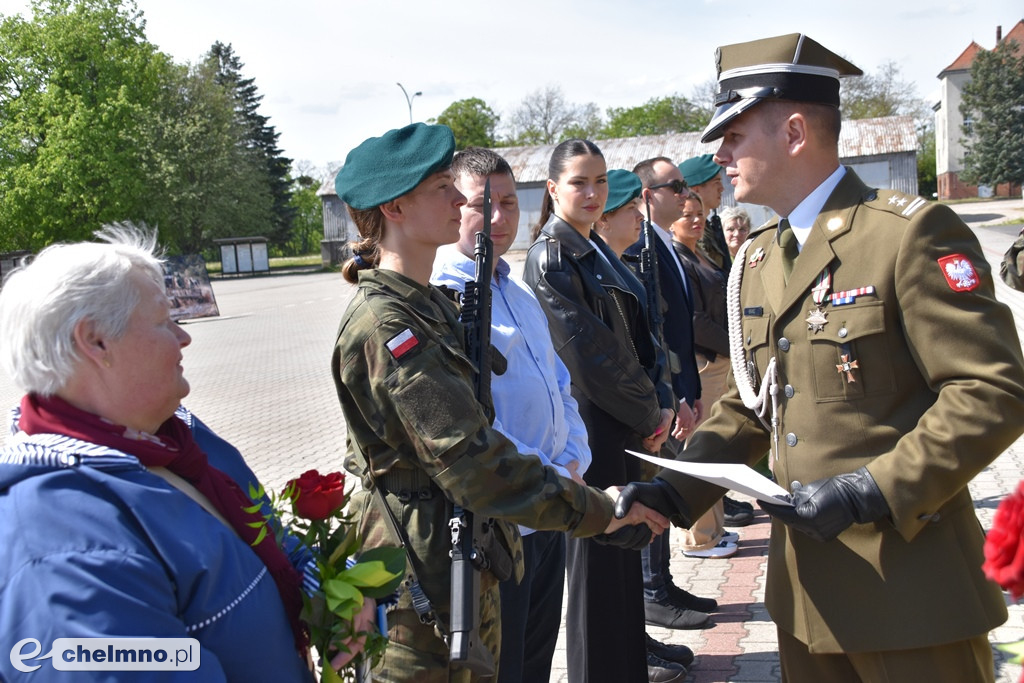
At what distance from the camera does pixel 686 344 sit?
18.0 ft

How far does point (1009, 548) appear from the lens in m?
1.26

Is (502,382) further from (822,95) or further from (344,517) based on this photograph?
(822,95)

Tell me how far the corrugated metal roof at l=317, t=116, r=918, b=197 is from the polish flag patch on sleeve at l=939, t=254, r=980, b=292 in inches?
1408

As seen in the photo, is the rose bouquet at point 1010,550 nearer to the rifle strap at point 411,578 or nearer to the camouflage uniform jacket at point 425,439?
the camouflage uniform jacket at point 425,439

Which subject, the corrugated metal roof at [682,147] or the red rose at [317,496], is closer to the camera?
the red rose at [317,496]

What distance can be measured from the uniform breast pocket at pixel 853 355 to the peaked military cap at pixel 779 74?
24.2 inches

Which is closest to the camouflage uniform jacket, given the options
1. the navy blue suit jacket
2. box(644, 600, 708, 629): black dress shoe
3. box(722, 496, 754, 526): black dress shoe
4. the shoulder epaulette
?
the shoulder epaulette

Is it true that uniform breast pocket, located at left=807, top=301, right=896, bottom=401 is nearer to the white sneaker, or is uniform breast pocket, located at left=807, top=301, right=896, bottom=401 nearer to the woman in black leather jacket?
the woman in black leather jacket

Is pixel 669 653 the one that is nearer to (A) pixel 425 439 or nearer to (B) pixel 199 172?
(A) pixel 425 439

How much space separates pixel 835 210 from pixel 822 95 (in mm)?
329

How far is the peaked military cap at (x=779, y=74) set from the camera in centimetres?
247

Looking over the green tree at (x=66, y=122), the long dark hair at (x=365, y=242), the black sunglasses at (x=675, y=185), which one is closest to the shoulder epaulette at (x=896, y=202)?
the long dark hair at (x=365, y=242)

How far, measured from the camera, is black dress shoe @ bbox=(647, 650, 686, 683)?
13.8ft

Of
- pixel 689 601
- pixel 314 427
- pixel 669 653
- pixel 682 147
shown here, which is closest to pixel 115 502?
pixel 669 653
